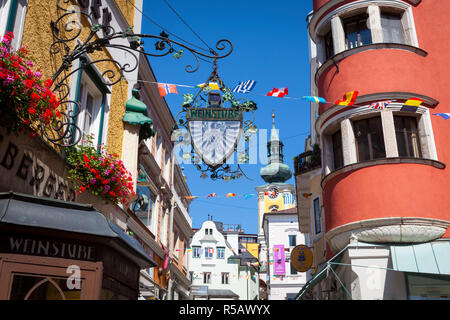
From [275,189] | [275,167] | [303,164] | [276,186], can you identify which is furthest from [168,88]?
[275,167]

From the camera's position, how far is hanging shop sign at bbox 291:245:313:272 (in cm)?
1895

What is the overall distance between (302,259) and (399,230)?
8817 mm

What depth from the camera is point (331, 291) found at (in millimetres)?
14359

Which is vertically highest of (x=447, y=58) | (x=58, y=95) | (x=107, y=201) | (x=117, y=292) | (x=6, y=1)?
(x=447, y=58)

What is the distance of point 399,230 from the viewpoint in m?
10.6

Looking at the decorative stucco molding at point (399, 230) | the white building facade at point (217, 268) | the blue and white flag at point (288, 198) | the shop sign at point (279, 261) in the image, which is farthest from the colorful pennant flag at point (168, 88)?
the blue and white flag at point (288, 198)

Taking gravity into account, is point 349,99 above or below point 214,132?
above

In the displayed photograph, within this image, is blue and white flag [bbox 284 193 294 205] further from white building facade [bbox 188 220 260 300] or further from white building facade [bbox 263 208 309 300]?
white building facade [bbox 263 208 309 300]

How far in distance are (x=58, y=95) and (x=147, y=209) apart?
10.8 meters

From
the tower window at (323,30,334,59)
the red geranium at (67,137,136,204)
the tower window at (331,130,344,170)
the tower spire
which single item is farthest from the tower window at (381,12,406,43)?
the tower spire

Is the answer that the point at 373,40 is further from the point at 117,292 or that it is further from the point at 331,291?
the point at 117,292

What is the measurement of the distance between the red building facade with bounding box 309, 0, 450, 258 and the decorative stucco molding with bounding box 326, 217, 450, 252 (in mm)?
20

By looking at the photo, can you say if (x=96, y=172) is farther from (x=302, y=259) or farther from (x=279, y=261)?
(x=279, y=261)

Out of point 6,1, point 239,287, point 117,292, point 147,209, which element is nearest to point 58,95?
point 6,1
